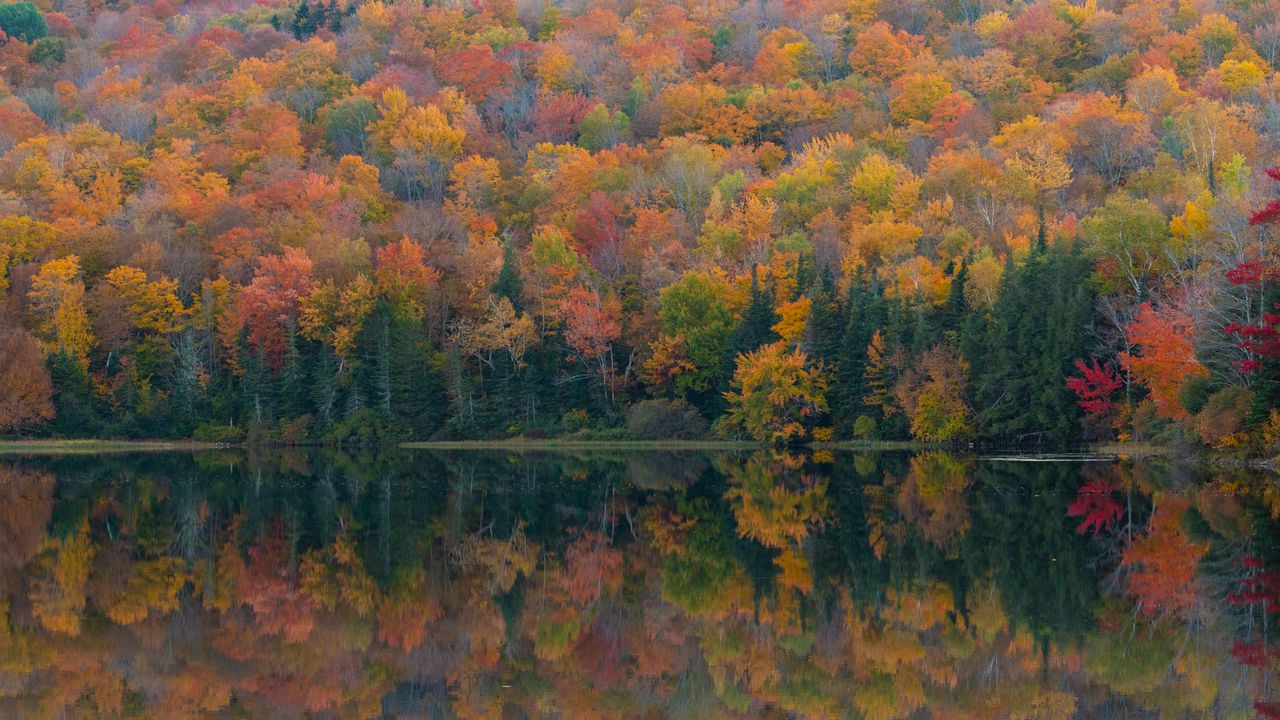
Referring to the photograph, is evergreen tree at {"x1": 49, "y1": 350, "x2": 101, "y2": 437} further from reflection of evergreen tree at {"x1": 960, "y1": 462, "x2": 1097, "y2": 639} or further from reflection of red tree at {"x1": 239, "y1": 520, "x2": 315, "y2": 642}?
reflection of evergreen tree at {"x1": 960, "y1": 462, "x2": 1097, "y2": 639}

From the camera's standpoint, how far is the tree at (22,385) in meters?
72.2

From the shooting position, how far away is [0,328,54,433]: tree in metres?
72.2

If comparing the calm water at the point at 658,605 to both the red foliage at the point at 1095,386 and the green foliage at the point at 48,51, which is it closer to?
the red foliage at the point at 1095,386

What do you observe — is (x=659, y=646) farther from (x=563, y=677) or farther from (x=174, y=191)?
(x=174, y=191)

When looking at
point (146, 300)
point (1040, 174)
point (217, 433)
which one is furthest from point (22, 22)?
point (1040, 174)

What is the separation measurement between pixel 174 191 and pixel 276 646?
89859 mm

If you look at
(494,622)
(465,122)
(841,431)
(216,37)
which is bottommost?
(841,431)

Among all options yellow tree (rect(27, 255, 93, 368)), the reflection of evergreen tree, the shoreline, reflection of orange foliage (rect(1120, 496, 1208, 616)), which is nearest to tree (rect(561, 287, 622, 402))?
the shoreline

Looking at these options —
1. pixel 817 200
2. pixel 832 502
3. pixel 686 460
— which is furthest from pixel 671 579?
pixel 817 200

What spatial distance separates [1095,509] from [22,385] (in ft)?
197

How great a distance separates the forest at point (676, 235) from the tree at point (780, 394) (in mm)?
242

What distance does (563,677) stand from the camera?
55.3 ft

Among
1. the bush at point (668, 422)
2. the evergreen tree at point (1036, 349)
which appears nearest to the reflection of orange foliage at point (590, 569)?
the evergreen tree at point (1036, 349)

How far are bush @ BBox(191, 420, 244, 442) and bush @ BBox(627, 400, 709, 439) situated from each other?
23689 millimetres
